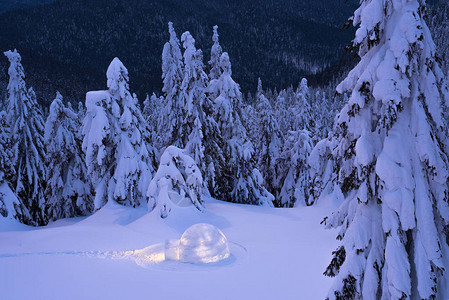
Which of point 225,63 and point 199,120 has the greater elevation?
point 225,63

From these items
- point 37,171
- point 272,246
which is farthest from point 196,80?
point 37,171

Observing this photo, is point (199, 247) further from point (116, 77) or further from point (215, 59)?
point (215, 59)

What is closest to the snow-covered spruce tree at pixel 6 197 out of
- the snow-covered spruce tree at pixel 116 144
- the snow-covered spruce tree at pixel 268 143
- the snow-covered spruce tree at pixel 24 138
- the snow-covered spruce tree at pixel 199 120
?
the snow-covered spruce tree at pixel 24 138

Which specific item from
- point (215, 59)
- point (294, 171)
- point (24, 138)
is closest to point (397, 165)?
point (215, 59)

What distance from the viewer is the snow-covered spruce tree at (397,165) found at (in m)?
5.01

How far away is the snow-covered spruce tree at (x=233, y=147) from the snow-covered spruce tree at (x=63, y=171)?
33.3ft

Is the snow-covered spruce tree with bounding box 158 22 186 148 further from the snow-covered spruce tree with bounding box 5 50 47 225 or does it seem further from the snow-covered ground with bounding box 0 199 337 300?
the snow-covered spruce tree with bounding box 5 50 47 225

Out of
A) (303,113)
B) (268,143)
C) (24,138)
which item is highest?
(303,113)

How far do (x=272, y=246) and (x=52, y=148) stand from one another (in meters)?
18.0

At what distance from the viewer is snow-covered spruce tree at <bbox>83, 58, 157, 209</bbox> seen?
17125 millimetres

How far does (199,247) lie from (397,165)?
695 centimetres

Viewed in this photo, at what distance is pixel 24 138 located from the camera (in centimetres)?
2427

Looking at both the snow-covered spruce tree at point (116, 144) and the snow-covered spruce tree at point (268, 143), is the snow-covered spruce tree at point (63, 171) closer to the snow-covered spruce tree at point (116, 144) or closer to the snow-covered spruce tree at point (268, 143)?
the snow-covered spruce tree at point (116, 144)

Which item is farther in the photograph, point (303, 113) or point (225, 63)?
point (303, 113)
